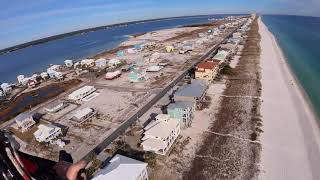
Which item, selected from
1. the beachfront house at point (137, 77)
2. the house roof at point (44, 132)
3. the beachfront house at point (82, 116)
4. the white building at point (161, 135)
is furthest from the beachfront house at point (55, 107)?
the white building at point (161, 135)

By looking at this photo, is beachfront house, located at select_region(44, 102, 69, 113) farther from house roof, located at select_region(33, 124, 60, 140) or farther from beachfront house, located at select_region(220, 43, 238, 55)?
beachfront house, located at select_region(220, 43, 238, 55)

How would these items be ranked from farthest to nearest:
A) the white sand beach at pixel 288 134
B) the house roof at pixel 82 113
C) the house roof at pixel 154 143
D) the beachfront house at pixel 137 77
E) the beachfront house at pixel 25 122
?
the beachfront house at pixel 137 77 → the house roof at pixel 82 113 → the beachfront house at pixel 25 122 → the house roof at pixel 154 143 → the white sand beach at pixel 288 134

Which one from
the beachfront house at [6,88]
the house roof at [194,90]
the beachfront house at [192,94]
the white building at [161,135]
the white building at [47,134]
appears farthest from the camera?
the beachfront house at [6,88]

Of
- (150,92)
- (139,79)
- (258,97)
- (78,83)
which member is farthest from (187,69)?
(78,83)

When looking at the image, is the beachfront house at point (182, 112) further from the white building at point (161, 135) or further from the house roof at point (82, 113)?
the house roof at point (82, 113)

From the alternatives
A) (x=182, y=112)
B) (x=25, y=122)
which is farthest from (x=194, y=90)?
(x=25, y=122)

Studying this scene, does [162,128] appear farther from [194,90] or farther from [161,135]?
[194,90]

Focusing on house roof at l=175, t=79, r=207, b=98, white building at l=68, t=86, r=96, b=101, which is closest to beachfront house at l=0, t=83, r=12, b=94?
white building at l=68, t=86, r=96, b=101

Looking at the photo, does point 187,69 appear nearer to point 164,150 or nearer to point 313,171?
point 164,150
